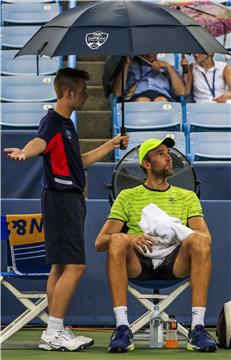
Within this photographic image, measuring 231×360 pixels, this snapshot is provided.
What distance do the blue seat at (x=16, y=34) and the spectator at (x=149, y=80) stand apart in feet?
6.13

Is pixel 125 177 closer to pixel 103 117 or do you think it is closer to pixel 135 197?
pixel 135 197

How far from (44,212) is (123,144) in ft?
2.46

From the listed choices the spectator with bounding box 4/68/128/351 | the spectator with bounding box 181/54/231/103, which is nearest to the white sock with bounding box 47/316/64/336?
the spectator with bounding box 4/68/128/351

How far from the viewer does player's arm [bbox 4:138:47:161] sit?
710 centimetres

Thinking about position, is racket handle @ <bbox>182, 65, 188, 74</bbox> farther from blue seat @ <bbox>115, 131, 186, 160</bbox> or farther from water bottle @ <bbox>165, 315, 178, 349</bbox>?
water bottle @ <bbox>165, 315, 178, 349</bbox>

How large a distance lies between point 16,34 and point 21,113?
1.71m

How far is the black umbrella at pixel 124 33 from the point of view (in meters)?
7.52

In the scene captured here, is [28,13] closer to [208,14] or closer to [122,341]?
[208,14]

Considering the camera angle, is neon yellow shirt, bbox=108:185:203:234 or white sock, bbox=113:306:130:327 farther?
neon yellow shirt, bbox=108:185:203:234

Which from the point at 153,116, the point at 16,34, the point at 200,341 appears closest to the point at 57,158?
the point at 200,341

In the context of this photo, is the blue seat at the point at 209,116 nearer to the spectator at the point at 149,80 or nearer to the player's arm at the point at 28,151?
the spectator at the point at 149,80

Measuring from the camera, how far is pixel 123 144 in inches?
310

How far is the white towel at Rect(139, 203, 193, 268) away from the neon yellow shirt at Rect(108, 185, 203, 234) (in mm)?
128

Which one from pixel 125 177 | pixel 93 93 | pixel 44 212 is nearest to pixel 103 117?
pixel 93 93
